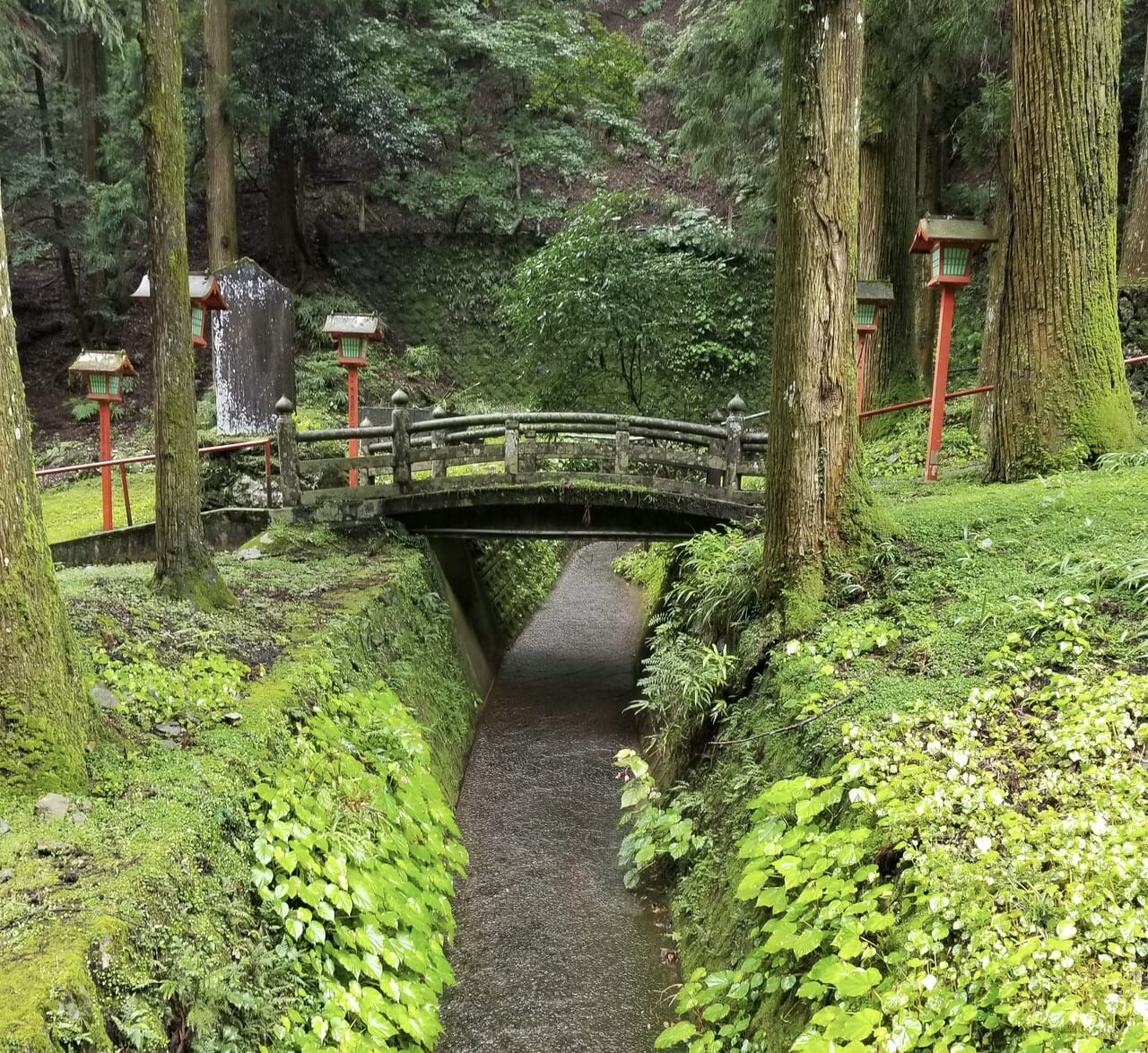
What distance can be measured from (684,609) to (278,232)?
1753 cm

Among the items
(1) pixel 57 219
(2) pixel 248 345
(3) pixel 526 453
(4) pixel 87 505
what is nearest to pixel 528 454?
(3) pixel 526 453

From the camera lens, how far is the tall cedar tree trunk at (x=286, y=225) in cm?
2138

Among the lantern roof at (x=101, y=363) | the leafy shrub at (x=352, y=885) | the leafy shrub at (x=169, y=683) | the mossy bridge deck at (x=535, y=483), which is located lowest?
the leafy shrub at (x=352, y=885)

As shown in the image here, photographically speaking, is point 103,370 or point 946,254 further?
point 103,370

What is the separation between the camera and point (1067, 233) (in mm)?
7582

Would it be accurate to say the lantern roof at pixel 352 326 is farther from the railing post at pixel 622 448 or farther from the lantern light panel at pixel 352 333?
the railing post at pixel 622 448

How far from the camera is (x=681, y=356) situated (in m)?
21.5

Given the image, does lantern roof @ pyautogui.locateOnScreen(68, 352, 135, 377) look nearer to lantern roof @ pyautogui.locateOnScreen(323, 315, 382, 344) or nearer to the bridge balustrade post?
the bridge balustrade post

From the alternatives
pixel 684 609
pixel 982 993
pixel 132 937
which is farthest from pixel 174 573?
pixel 982 993

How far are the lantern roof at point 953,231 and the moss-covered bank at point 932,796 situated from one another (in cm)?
274

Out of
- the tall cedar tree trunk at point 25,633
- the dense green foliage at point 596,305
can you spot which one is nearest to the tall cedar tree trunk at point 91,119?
the dense green foliage at point 596,305

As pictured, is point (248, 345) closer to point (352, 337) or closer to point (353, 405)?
point (352, 337)

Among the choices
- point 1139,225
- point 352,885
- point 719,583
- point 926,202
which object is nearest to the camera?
point 352,885

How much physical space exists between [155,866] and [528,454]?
7576 millimetres
